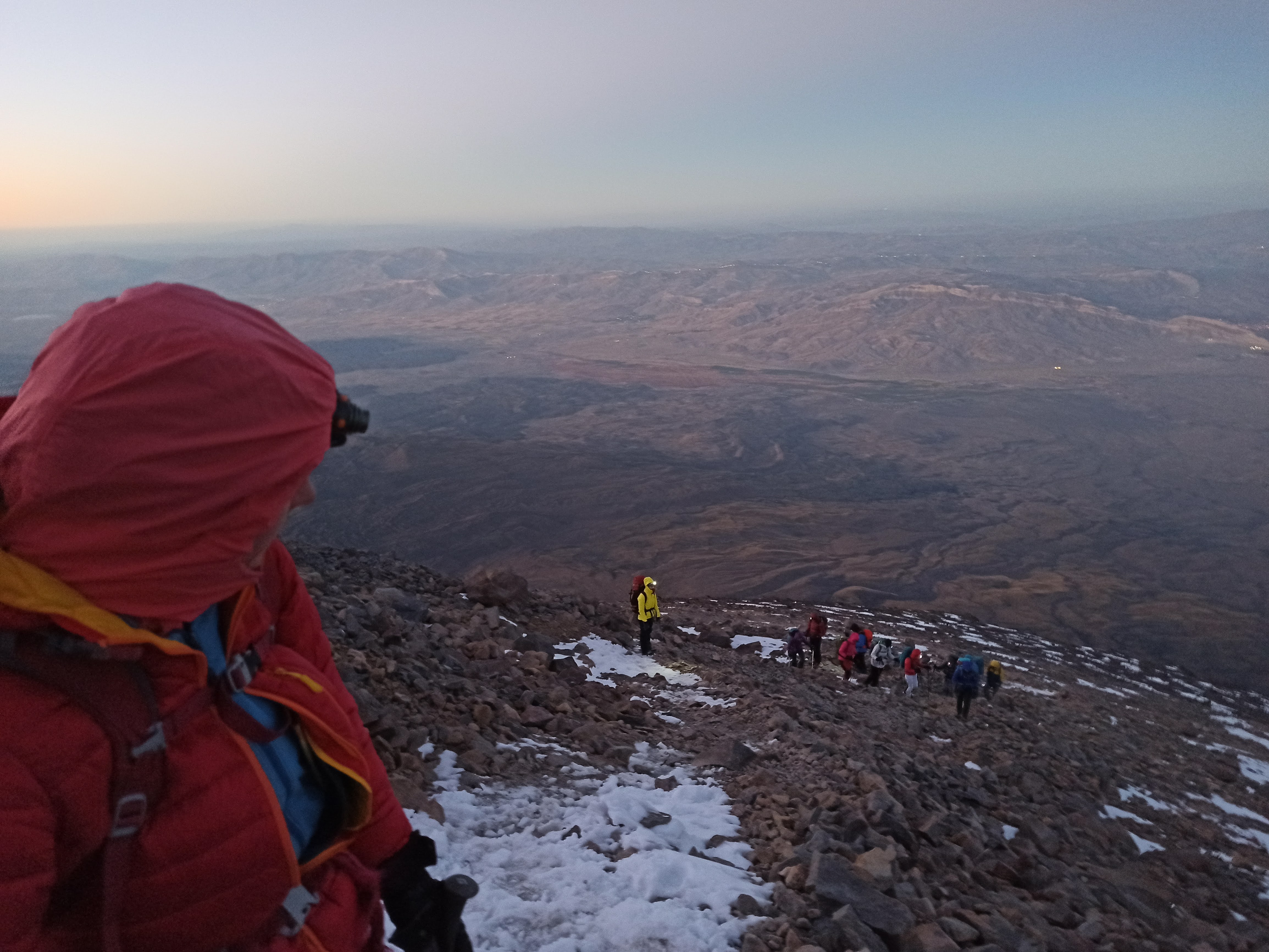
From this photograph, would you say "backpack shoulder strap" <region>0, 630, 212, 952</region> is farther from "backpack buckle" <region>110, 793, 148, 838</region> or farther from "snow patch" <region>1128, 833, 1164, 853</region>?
"snow patch" <region>1128, 833, 1164, 853</region>

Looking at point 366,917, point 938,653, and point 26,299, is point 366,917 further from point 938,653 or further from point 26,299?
point 26,299

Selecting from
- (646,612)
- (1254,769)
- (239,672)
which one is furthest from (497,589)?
(1254,769)

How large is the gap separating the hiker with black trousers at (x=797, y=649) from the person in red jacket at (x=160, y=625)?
1091 cm

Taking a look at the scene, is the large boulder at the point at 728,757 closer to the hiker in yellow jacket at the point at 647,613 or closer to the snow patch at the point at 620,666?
the snow patch at the point at 620,666

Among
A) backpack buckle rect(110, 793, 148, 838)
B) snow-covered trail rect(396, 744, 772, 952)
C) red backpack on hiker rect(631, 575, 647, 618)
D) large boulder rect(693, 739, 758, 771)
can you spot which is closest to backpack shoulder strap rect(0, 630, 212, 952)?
backpack buckle rect(110, 793, 148, 838)

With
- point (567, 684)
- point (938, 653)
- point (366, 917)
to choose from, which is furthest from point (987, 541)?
point (366, 917)

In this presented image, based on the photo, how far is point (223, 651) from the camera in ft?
4.03

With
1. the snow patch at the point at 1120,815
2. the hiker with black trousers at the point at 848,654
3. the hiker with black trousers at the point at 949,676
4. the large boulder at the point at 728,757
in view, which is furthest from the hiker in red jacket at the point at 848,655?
the large boulder at the point at 728,757

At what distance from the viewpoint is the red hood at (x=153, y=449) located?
992 millimetres

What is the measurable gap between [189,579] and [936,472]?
189 feet

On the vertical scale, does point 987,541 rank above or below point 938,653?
below

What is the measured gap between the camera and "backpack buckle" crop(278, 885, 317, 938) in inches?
50.8

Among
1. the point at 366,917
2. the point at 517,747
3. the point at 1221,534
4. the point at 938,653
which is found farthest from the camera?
the point at 1221,534

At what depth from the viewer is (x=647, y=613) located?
9.03 m
